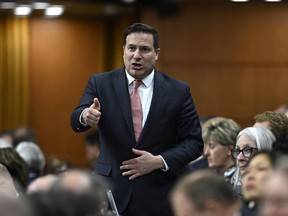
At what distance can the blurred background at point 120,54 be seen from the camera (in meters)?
11.9

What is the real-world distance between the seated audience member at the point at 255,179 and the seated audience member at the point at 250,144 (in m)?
1.04

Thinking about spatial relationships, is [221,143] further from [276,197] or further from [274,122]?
[276,197]

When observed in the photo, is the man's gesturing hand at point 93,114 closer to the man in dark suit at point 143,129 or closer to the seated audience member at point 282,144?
the man in dark suit at point 143,129

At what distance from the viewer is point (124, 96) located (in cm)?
538

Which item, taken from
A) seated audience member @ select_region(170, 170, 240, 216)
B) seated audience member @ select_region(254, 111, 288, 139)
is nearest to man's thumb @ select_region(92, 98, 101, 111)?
seated audience member @ select_region(254, 111, 288, 139)

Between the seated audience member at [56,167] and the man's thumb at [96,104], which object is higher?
the man's thumb at [96,104]

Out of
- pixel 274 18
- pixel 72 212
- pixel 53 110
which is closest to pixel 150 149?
pixel 72 212

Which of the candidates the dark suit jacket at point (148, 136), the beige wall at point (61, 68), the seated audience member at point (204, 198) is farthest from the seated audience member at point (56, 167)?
the seated audience member at point (204, 198)

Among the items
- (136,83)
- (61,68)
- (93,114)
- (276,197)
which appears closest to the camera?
(276,197)

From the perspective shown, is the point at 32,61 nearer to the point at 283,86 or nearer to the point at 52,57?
the point at 52,57

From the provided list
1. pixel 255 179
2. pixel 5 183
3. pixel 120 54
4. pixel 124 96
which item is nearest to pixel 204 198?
pixel 255 179

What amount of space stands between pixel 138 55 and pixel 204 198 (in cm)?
198

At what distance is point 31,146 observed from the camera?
27.5 feet

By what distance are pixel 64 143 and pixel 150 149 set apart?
355 inches
